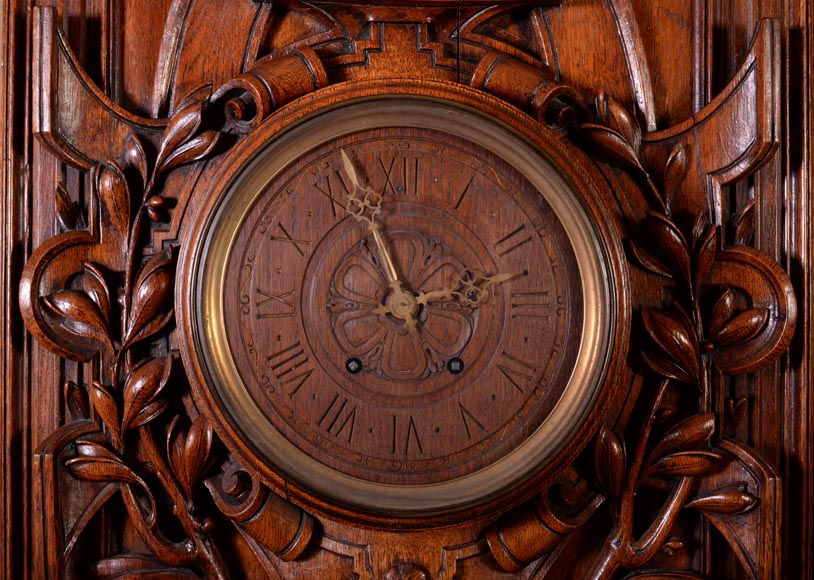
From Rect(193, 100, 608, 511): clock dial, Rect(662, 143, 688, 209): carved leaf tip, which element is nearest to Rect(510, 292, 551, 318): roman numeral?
Rect(193, 100, 608, 511): clock dial

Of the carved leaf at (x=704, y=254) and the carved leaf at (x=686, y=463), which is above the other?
the carved leaf at (x=704, y=254)

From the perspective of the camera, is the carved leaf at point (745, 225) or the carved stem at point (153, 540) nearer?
the carved stem at point (153, 540)

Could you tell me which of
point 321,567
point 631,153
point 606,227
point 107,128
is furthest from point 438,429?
point 107,128

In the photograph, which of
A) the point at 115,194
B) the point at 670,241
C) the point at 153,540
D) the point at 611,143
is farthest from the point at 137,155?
the point at 670,241

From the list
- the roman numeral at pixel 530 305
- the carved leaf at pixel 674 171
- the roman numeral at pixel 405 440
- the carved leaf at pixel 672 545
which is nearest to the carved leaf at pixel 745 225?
the carved leaf at pixel 674 171

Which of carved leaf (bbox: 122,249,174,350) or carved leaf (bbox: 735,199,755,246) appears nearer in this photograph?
carved leaf (bbox: 122,249,174,350)

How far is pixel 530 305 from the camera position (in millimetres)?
1416

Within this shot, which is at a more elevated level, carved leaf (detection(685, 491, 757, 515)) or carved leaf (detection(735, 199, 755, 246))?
carved leaf (detection(735, 199, 755, 246))

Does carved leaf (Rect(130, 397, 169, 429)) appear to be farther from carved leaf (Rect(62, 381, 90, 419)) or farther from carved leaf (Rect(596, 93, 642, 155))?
carved leaf (Rect(596, 93, 642, 155))

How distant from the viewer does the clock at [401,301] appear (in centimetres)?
137

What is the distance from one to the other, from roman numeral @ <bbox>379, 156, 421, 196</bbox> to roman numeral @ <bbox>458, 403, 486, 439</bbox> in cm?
34

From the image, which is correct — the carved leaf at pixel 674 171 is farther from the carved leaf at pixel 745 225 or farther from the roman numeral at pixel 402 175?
the roman numeral at pixel 402 175

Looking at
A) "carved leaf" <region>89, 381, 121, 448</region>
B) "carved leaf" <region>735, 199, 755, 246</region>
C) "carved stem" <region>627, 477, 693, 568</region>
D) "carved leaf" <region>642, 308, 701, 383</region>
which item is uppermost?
"carved leaf" <region>735, 199, 755, 246</region>

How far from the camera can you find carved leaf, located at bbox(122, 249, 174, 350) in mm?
1360
